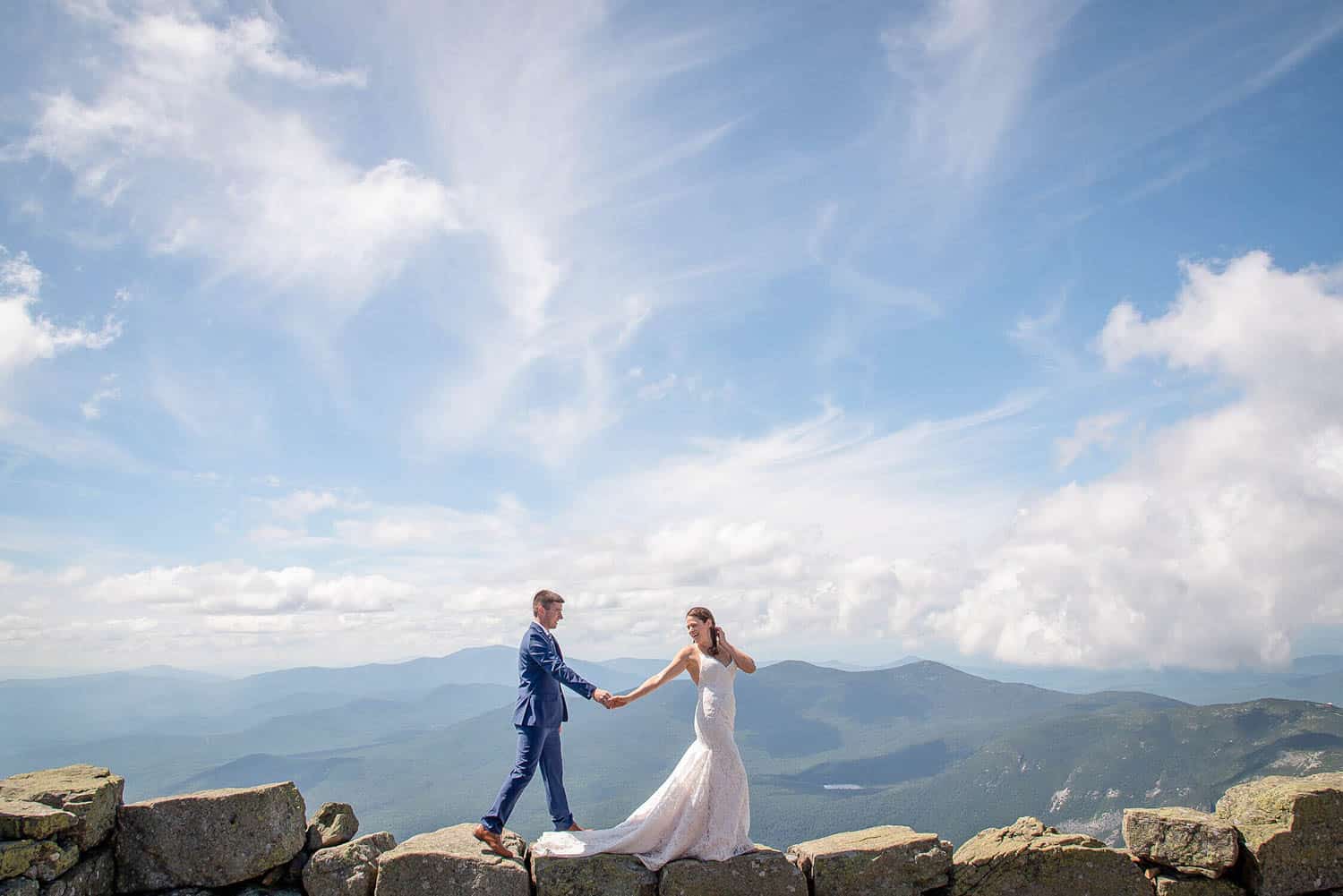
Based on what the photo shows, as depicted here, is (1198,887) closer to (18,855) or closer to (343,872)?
(343,872)

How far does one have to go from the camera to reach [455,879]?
983 centimetres

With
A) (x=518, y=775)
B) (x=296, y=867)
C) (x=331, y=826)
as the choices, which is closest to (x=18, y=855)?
(x=296, y=867)

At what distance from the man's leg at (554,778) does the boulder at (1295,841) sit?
9386 mm

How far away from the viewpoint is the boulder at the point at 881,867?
10281mm

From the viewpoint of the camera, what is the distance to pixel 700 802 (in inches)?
413

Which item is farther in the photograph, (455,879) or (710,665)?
(710,665)

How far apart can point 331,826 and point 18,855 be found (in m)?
3.47

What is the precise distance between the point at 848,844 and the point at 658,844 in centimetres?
272

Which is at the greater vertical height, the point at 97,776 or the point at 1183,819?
the point at 97,776

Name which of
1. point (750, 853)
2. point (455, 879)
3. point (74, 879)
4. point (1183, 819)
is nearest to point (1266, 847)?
point (1183, 819)

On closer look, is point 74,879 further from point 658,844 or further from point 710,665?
point 710,665

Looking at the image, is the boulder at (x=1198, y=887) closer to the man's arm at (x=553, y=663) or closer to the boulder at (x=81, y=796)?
the man's arm at (x=553, y=663)

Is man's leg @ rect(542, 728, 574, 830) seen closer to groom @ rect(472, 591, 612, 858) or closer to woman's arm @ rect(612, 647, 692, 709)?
groom @ rect(472, 591, 612, 858)

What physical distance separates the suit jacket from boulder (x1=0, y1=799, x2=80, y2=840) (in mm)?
5625
